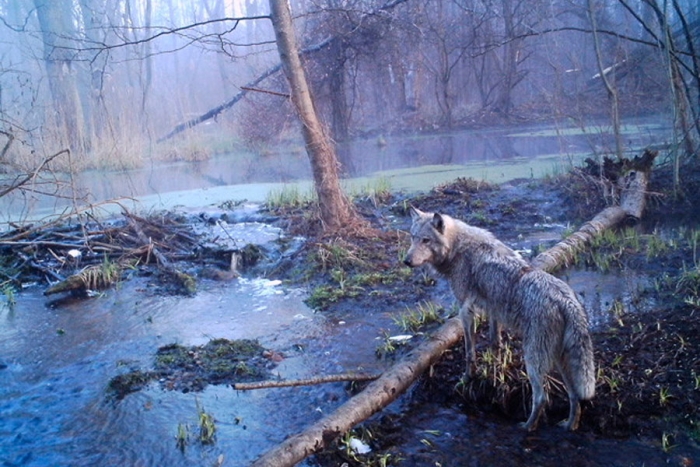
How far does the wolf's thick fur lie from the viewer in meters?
4.51

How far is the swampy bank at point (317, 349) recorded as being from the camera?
4766mm

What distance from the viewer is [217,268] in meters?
10.2

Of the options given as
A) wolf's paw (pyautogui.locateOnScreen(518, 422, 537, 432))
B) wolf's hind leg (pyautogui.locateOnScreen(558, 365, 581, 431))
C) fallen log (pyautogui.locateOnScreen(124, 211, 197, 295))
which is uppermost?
fallen log (pyautogui.locateOnScreen(124, 211, 197, 295))

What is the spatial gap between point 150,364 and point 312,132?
4.99m

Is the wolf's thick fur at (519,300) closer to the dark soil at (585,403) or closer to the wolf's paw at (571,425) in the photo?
the wolf's paw at (571,425)

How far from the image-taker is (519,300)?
489cm

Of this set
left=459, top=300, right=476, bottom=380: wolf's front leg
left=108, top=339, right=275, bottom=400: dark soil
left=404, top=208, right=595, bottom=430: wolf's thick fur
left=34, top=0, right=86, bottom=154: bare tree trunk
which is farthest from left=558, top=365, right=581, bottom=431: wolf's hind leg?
left=34, top=0, right=86, bottom=154: bare tree trunk

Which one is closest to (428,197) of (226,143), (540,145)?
(540,145)

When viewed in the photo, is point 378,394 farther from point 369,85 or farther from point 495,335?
point 369,85

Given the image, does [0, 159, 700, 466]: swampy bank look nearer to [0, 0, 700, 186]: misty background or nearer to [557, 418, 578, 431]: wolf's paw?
[557, 418, 578, 431]: wolf's paw

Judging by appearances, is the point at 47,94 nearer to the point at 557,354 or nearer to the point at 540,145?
the point at 540,145

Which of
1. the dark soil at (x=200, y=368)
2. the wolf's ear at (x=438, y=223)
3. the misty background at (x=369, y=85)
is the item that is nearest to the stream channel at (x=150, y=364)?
the dark soil at (x=200, y=368)

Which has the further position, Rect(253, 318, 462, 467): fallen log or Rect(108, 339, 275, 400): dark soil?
Rect(108, 339, 275, 400): dark soil

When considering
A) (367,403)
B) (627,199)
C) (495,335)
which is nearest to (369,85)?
(627,199)
